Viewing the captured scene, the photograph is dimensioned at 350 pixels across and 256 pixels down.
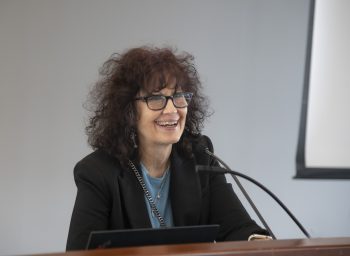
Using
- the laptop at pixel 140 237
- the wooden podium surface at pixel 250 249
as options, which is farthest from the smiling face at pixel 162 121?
the wooden podium surface at pixel 250 249

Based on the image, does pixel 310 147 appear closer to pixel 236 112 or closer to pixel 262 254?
pixel 236 112

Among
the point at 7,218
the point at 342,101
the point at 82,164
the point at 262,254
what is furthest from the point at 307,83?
the point at 262,254

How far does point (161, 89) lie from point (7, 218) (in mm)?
1310

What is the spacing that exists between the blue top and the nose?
21 centimetres

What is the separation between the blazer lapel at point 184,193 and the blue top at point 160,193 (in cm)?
2

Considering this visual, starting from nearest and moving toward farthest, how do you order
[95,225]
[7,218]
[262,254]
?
[262,254] < [95,225] < [7,218]

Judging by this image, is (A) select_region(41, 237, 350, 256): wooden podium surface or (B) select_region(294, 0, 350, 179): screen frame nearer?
(A) select_region(41, 237, 350, 256): wooden podium surface

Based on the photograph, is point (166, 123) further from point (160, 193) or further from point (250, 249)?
point (250, 249)

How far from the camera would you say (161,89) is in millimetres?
1324

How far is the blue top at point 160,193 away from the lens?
1.38 meters

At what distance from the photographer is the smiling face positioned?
4.32 feet

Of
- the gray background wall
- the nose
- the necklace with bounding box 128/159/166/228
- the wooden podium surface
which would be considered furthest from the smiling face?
the gray background wall

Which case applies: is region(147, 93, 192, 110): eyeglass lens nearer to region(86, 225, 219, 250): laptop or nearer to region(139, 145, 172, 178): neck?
region(139, 145, 172, 178): neck

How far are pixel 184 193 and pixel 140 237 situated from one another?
593 mm
